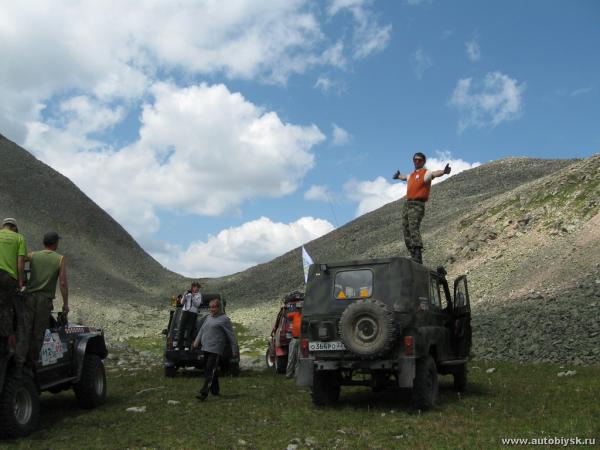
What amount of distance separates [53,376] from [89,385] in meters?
1.17

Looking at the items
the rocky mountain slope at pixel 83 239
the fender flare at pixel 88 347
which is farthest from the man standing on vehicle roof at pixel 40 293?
the rocky mountain slope at pixel 83 239

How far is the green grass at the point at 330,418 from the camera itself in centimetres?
798

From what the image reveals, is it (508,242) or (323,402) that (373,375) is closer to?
(323,402)

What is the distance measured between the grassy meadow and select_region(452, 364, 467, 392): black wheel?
0.19 meters

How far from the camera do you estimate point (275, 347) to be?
17750 mm

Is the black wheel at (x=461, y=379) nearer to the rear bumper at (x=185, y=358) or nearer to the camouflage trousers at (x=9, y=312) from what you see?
the rear bumper at (x=185, y=358)

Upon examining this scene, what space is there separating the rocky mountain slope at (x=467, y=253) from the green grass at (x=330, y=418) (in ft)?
18.0

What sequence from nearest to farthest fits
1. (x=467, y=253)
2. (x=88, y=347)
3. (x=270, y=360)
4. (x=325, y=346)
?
(x=325, y=346) → (x=88, y=347) → (x=270, y=360) → (x=467, y=253)

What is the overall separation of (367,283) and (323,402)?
2300mm

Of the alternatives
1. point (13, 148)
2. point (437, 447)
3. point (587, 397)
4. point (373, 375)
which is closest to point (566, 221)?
point (587, 397)

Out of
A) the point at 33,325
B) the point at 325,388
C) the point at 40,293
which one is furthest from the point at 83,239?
the point at 33,325

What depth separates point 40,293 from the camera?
9016 mm

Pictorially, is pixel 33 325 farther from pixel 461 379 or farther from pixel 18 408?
pixel 461 379

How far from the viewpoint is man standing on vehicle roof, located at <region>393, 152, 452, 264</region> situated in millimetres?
13547
